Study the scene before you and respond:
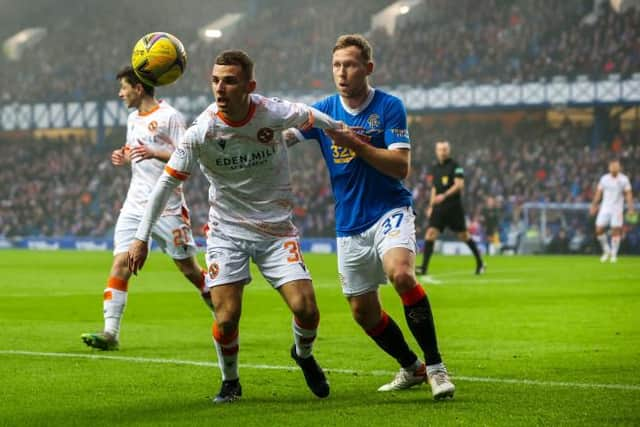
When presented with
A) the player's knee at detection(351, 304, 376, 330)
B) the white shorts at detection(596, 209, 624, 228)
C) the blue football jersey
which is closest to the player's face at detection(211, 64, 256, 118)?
the blue football jersey

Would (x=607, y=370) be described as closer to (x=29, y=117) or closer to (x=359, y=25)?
(x=359, y=25)

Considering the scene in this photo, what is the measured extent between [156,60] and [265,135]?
2.02 metres

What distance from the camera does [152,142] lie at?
9.89 metres

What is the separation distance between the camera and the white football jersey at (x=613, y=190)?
983 inches

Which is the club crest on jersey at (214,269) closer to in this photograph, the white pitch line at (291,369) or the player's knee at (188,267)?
the white pitch line at (291,369)

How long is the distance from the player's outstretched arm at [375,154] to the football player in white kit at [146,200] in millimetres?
3369

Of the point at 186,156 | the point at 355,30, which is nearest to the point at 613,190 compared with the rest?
the point at 186,156

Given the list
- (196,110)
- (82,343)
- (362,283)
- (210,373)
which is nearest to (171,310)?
(82,343)

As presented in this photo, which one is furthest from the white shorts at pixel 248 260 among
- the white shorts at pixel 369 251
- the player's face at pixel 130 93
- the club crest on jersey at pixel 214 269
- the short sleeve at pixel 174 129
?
the player's face at pixel 130 93

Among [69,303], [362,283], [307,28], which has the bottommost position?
[69,303]

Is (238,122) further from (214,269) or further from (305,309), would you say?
(305,309)

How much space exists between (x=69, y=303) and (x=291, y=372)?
7439mm

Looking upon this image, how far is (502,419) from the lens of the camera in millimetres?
5691

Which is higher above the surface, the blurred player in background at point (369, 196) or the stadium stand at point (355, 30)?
the stadium stand at point (355, 30)
